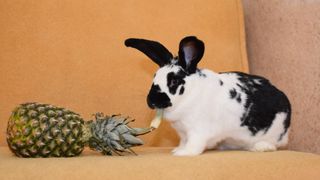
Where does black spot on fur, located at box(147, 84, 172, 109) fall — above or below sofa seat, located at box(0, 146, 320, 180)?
above

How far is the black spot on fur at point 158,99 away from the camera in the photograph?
0.91 m

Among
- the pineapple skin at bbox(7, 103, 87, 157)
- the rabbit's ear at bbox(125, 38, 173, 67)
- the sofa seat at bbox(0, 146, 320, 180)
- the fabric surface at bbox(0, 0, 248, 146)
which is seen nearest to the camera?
the sofa seat at bbox(0, 146, 320, 180)

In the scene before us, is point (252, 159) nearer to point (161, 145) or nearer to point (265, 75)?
point (161, 145)

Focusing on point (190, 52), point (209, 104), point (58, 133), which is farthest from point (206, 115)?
point (58, 133)

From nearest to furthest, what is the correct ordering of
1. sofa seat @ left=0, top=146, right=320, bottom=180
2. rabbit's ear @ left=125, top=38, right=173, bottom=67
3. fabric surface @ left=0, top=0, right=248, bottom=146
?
sofa seat @ left=0, top=146, right=320, bottom=180 < rabbit's ear @ left=125, top=38, right=173, bottom=67 < fabric surface @ left=0, top=0, right=248, bottom=146

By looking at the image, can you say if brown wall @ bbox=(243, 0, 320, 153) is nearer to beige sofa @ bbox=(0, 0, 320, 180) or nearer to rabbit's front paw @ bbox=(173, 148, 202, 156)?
beige sofa @ bbox=(0, 0, 320, 180)

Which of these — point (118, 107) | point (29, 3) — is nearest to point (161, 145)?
point (118, 107)

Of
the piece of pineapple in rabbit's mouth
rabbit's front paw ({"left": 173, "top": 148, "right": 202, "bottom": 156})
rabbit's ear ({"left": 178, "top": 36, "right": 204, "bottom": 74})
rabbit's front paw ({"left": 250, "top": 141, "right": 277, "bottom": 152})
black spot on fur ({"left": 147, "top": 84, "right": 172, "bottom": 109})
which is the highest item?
rabbit's ear ({"left": 178, "top": 36, "right": 204, "bottom": 74})

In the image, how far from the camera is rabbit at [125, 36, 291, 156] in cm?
94

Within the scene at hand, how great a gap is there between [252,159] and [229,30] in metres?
0.52

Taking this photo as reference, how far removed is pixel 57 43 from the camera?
1170 millimetres

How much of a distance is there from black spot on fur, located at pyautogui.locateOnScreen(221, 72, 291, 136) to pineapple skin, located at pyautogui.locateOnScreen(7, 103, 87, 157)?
35cm

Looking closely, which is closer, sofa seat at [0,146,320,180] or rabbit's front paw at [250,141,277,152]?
sofa seat at [0,146,320,180]

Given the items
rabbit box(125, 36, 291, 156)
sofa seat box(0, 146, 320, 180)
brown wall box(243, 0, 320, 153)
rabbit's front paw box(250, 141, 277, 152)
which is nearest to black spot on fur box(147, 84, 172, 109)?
rabbit box(125, 36, 291, 156)
